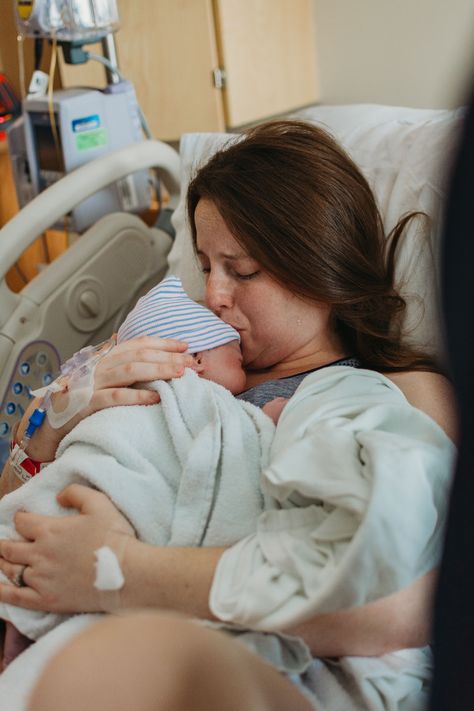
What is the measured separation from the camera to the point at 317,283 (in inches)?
55.1

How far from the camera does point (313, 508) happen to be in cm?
100

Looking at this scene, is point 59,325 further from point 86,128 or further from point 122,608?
point 122,608

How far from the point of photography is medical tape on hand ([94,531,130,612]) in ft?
3.40

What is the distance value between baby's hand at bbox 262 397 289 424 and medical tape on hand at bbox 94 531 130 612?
1.01 feet

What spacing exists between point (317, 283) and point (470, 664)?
99cm

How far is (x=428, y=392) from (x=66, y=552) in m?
0.58

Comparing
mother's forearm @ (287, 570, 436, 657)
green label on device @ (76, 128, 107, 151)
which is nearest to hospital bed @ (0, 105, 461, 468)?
green label on device @ (76, 128, 107, 151)

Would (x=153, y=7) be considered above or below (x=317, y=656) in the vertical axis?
above

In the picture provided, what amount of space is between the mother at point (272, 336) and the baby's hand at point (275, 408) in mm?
53

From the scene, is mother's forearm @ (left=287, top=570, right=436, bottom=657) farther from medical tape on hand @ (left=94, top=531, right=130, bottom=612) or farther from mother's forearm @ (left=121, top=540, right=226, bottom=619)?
medical tape on hand @ (left=94, top=531, right=130, bottom=612)

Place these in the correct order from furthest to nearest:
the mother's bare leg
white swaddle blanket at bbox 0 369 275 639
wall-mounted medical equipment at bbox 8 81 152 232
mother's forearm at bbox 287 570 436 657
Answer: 1. wall-mounted medical equipment at bbox 8 81 152 232
2. white swaddle blanket at bbox 0 369 275 639
3. mother's forearm at bbox 287 570 436 657
4. the mother's bare leg

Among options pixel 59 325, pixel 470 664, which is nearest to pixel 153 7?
pixel 59 325

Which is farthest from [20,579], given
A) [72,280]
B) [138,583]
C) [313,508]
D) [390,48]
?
[390,48]

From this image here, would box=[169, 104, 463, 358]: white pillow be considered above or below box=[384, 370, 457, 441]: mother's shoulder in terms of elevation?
above
